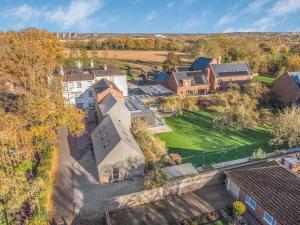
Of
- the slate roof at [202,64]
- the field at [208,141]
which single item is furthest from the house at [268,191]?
the slate roof at [202,64]

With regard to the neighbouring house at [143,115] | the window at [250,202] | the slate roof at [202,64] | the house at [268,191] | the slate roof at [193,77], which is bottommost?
the window at [250,202]

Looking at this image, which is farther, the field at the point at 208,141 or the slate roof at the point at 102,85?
the slate roof at the point at 102,85

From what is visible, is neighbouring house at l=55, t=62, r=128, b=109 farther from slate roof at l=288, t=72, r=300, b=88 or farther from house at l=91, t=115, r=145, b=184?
slate roof at l=288, t=72, r=300, b=88

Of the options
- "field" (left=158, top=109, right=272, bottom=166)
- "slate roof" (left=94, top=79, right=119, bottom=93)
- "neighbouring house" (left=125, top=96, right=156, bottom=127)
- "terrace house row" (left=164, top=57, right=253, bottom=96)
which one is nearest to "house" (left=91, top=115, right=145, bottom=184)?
"field" (left=158, top=109, right=272, bottom=166)

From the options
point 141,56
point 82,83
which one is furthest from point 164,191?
point 141,56

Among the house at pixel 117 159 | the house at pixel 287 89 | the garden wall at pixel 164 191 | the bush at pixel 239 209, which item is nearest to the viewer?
the bush at pixel 239 209

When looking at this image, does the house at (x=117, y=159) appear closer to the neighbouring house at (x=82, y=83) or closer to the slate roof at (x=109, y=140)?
the slate roof at (x=109, y=140)

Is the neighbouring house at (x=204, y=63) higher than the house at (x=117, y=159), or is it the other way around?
the neighbouring house at (x=204, y=63)
